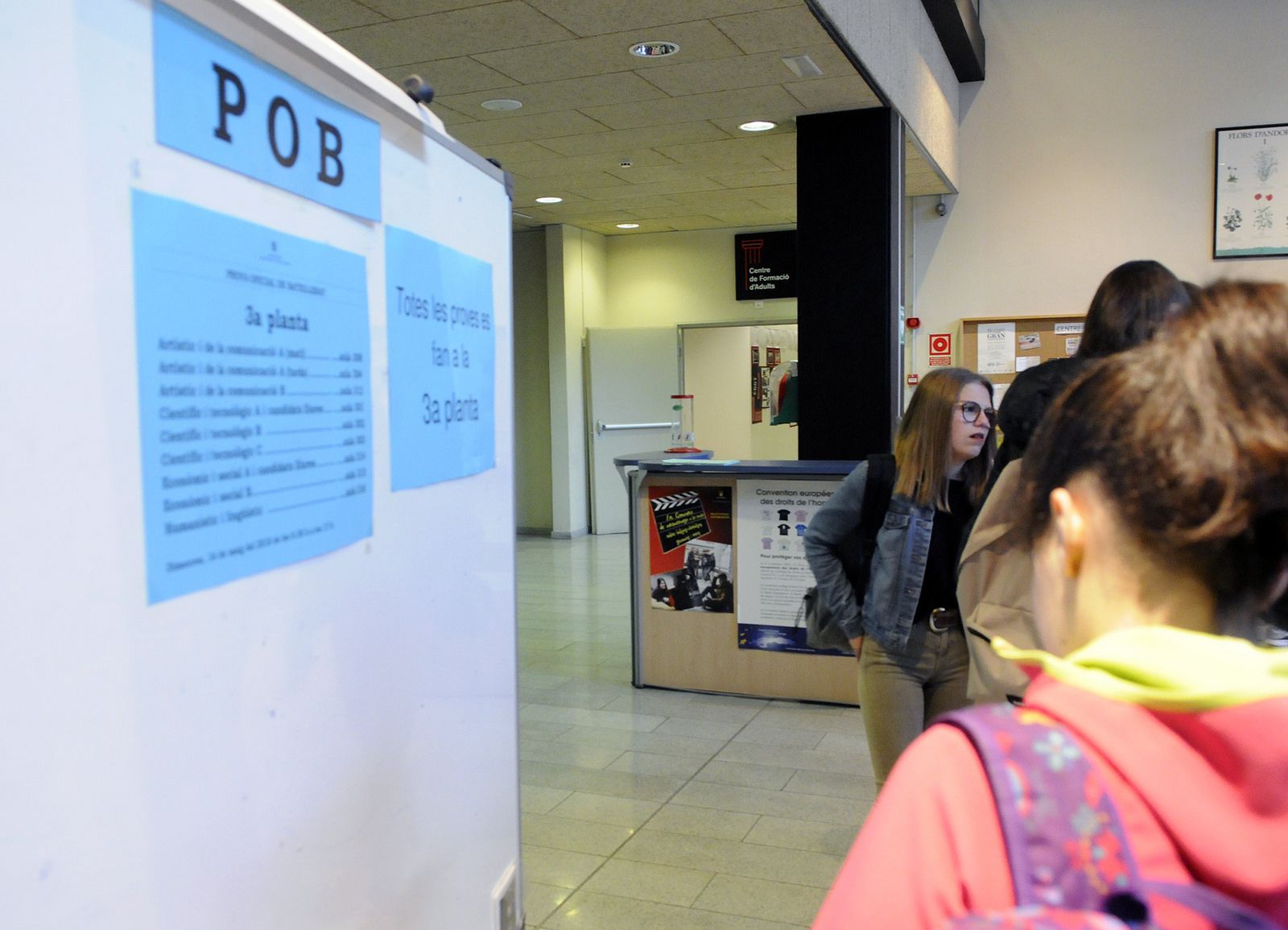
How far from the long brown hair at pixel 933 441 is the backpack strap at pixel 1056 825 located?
1.98m

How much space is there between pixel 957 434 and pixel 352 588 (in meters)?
1.81

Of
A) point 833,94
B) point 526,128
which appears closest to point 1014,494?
point 833,94

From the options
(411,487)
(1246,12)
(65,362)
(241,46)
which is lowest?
(411,487)

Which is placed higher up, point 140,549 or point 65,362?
point 65,362

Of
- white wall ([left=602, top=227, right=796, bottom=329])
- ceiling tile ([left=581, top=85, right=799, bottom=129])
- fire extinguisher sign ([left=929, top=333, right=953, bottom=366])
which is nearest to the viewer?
ceiling tile ([left=581, top=85, right=799, bottom=129])

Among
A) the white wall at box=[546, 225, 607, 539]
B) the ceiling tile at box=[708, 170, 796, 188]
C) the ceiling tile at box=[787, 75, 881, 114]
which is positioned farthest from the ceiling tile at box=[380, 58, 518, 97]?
the white wall at box=[546, 225, 607, 539]

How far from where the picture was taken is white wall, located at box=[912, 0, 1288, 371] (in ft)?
23.2

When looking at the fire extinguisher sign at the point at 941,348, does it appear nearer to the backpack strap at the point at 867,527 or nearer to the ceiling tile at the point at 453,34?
the ceiling tile at the point at 453,34

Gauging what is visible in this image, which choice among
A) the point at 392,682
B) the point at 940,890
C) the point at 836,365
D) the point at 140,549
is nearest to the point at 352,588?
the point at 392,682

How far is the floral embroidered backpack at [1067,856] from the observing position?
2.02ft

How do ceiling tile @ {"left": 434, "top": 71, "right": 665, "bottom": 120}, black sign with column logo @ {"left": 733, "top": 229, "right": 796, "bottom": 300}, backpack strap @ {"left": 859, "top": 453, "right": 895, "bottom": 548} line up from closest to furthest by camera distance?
backpack strap @ {"left": 859, "top": 453, "right": 895, "bottom": 548} < ceiling tile @ {"left": 434, "top": 71, "right": 665, "bottom": 120} < black sign with column logo @ {"left": 733, "top": 229, "right": 796, "bottom": 300}

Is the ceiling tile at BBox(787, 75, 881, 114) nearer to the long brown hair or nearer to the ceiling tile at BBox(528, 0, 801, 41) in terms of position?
the ceiling tile at BBox(528, 0, 801, 41)

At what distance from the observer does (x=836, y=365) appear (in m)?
5.58

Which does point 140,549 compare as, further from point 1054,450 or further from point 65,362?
point 1054,450
